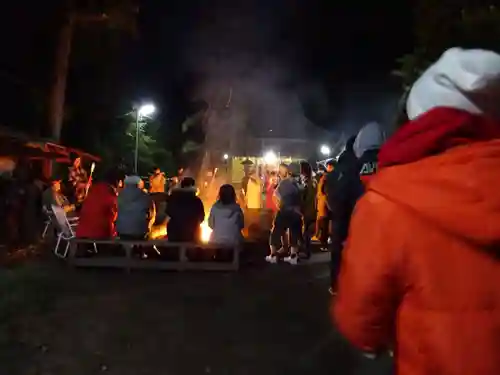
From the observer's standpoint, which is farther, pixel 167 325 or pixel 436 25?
pixel 436 25

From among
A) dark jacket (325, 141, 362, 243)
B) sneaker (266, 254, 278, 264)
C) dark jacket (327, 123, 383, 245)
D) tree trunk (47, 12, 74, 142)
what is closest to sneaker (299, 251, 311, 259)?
sneaker (266, 254, 278, 264)

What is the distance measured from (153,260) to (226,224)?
54.4 inches

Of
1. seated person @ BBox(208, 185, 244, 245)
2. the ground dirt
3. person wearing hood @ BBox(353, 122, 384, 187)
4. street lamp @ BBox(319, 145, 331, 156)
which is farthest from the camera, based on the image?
street lamp @ BBox(319, 145, 331, 156)

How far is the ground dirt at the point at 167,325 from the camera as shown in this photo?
579cm

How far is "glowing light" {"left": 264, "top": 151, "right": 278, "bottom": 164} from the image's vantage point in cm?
3288

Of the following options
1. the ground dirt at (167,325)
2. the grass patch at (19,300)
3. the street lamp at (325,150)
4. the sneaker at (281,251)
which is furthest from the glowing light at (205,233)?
the street lamp at (325,150)

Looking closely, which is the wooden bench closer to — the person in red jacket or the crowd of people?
the person in red jacket

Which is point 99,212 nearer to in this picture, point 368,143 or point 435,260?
point 368,143

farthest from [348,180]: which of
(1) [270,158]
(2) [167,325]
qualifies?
(1) [270,158]

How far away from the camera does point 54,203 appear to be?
43.1 ft

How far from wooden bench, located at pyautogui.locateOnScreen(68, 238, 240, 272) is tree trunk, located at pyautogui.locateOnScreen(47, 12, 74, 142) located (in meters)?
15.9

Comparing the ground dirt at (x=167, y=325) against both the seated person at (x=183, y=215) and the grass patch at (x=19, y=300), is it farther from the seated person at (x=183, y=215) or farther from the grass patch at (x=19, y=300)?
the seated person at (x=183, y=215)

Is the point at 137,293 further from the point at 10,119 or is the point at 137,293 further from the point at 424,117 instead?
the point at 10,119

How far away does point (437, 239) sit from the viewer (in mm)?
1767
